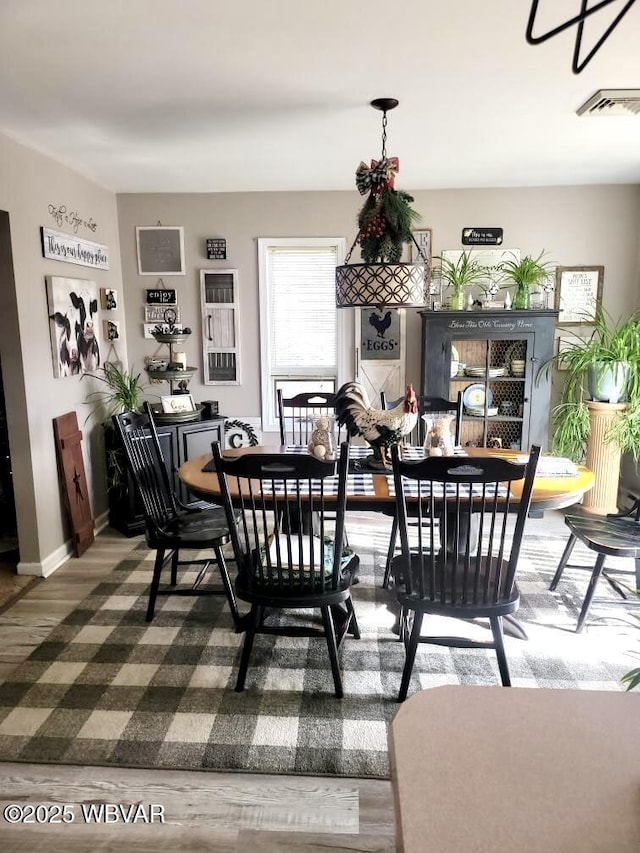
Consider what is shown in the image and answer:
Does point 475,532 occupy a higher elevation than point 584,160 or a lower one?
lower

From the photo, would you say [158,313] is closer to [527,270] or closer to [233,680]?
[527,270]

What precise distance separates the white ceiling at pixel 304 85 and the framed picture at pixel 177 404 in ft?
4.88

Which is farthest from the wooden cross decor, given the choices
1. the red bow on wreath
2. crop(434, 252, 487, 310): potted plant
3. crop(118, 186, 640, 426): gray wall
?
crop(434, 252, 487, 310): potted plant

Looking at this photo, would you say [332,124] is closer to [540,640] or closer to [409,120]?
[409,120]

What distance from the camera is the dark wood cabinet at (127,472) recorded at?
3979mm

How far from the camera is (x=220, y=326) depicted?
181 inches

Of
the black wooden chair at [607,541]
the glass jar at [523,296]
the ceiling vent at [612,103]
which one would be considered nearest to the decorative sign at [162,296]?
the glass jar at [523,296]

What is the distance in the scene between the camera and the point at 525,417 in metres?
4.32

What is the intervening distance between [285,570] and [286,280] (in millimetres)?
2813

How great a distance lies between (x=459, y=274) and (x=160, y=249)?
2275mm

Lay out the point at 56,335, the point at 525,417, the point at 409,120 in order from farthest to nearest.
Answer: the point at 525,417, the point at 56,335, the point at 409,120

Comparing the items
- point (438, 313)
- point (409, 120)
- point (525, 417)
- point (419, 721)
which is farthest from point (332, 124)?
point (419, 721)

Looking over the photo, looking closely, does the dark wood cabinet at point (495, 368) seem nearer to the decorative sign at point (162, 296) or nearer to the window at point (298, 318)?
the window at point (298, 318)

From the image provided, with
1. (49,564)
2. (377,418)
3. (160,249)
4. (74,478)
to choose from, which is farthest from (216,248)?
(49,564)
